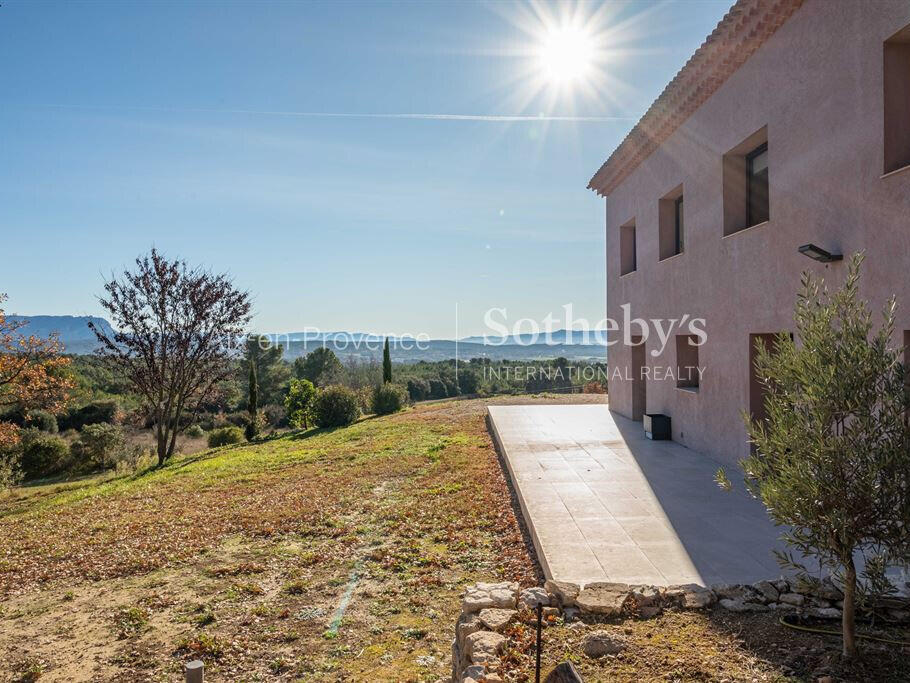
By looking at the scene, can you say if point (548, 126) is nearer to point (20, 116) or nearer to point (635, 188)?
point (635, 188)

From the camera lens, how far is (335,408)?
60.7 feet

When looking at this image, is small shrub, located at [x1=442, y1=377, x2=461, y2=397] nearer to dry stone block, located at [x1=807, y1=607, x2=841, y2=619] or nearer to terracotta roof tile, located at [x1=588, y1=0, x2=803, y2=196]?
terracotta roof tile, located at [x1=588, y1=0, x2=803, y2=196]

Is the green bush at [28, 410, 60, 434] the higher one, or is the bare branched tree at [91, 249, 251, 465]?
the bare branched tree at [91, 249, 251, 465]

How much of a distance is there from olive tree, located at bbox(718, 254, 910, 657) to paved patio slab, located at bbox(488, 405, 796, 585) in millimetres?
1724

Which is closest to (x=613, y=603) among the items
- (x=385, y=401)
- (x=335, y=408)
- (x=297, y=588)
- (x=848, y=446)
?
(x=848, y=446)

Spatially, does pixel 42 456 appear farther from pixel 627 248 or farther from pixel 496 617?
pixel 496 617

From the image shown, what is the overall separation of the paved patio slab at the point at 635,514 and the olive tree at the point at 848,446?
1.72m

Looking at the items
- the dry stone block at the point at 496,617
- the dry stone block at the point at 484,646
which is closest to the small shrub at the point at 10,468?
Result: the dry stone block at the point at 496,617

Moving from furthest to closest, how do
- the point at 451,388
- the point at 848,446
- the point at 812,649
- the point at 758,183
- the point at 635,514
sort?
the point at 451,388 < the point at 758,183 < the point at 635,514 < the point at 812,649 < the point at 848,446

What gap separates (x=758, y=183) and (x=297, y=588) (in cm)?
779

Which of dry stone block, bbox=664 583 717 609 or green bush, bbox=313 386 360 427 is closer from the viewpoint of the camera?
dry stone block, bbox=664 583 717 609

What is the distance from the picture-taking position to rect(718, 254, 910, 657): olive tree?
242 centimetres

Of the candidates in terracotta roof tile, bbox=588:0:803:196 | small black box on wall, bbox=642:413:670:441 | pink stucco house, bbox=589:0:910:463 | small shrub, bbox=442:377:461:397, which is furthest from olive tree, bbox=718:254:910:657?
small shrub, bbox=442:377:461:397

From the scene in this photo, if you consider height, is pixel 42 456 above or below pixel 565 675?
below
